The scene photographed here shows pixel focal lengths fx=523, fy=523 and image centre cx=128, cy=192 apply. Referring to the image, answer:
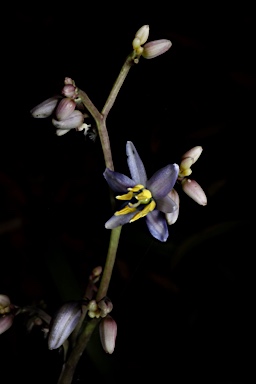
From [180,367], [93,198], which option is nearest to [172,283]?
[180,367]

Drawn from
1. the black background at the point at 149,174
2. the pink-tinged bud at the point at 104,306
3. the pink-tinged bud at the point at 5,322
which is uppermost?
the pink-tinged bud at the point at 5,322

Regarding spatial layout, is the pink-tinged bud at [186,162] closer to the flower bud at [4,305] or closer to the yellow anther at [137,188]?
the yellow anther at [137,188]

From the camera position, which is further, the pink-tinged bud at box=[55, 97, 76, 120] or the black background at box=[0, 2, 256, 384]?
the black background at box=[0, 2, 256, 384]

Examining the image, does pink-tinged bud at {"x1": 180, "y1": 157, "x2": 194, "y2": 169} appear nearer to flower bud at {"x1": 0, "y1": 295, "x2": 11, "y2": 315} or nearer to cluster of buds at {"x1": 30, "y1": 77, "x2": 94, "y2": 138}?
cluster of buds at {"x1": 30, "y1": 77, "x2": 94, "y2": 138}

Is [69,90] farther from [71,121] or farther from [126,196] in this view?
[126,196]

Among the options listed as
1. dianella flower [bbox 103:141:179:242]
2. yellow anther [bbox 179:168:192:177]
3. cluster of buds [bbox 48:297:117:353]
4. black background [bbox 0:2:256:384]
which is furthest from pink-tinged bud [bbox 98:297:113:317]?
black background [bbox 0:2:256:384]

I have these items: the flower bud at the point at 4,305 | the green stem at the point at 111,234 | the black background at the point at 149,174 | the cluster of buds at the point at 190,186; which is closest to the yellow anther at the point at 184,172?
the cluster of buds at the point at 190,186
